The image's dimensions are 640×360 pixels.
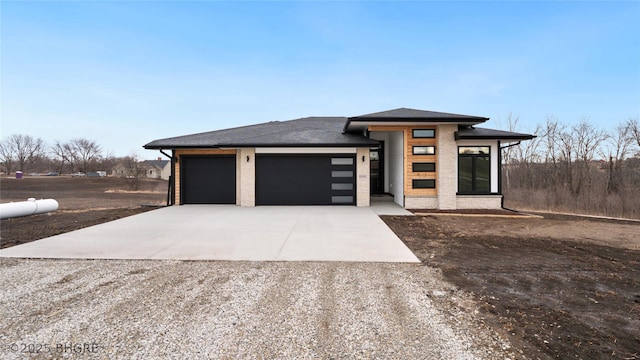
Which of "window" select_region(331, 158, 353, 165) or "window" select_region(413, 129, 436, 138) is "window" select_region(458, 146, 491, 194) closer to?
"window" select_region(413, 129, 436, 138)

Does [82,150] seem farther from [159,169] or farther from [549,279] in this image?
[549,279]

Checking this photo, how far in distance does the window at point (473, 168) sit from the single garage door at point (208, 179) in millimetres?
9482

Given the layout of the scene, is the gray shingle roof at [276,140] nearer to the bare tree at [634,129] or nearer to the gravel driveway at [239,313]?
the gravel driveway at [239,313]

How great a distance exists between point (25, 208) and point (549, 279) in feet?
46.1

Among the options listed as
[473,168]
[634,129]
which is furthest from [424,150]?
[634,129]

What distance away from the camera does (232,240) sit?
597cm

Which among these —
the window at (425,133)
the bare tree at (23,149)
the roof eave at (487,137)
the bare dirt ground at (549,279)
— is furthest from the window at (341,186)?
the bare tree at (23,149)

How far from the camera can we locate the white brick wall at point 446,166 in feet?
34.8

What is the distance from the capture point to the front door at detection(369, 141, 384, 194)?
15078 mm

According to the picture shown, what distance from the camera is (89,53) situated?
15938 millimetres

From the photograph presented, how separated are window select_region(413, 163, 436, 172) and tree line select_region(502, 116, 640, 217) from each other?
6.76 meters

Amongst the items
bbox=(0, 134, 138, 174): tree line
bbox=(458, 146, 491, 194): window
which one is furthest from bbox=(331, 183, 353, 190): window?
bbox=(0, 134, 138, 174): tree line

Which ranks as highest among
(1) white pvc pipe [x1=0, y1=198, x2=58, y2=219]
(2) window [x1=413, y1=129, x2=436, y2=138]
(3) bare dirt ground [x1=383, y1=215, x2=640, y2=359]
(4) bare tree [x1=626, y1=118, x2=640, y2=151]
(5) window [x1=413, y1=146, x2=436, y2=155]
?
(4) bare tree [x1=626, y1=118, x2=640, y2=151]

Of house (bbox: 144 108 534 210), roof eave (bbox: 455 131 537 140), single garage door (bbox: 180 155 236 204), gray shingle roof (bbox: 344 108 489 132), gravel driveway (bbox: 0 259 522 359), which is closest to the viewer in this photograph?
gravel driveway (bbox: 0 259 522 359)
